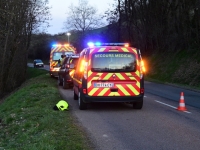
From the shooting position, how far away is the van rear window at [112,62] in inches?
439

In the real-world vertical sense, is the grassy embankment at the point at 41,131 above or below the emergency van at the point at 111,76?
below

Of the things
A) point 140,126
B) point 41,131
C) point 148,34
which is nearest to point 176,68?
point 148,34

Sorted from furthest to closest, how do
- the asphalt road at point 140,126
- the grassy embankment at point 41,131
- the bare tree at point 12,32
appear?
1. the bare tree at point 12,32
2. the asphalt road at point 140,126
3. the grassy embankment at point 41,131

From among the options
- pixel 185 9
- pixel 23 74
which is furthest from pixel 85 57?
pixel 23 74

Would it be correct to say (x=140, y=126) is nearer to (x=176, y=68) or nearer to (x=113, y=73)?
(x=113, y=73)

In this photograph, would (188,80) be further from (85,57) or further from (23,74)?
(23,74)

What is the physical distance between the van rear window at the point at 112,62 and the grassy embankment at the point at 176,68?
39.1ft

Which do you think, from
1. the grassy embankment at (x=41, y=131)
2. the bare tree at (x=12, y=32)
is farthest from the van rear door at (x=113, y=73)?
the bare tree at (x=12, y=32)

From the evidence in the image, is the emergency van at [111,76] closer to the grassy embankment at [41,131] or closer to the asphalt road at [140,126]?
the asphalt road at [140,126]

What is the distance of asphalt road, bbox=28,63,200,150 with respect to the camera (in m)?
7.11

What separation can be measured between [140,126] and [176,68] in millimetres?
20424

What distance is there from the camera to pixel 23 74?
38719 millimetres

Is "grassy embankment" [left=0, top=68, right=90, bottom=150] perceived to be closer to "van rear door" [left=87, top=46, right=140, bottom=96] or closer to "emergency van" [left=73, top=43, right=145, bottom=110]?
"emergency van" [left=73, top=43, right=145, bottom=110]

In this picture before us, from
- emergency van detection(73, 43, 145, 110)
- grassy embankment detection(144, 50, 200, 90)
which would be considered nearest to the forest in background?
grassy embankment detection(144, 50, 200, 90)
